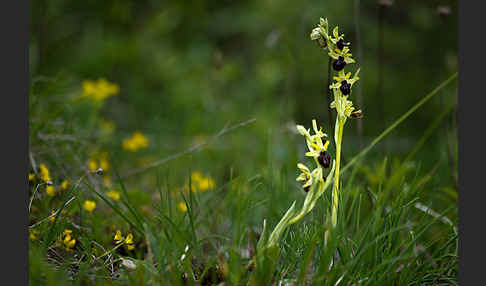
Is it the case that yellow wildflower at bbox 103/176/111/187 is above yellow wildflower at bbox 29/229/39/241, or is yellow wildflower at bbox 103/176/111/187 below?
below

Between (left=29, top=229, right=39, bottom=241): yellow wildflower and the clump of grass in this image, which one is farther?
(left=29, top=229, right=39, bottom=241): yellow wildflower

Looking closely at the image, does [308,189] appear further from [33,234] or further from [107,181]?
[107,181]

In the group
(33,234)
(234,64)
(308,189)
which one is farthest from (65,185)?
(234,64)

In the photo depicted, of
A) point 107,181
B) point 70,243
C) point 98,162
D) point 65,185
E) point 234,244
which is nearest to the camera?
point 234,244

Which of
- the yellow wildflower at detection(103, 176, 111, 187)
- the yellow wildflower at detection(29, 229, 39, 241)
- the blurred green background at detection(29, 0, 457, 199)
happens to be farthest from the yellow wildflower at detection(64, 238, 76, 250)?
the blurred green background at detection(29, 0, 457, 199)

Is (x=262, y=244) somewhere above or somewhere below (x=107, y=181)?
above

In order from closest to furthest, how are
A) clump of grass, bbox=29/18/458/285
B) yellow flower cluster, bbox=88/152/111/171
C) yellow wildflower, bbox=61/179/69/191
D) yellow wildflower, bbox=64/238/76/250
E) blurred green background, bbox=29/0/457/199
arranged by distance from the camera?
clump of grass, bbox=29/18/458/285 → yellow wildflower, bbox=64/238/76/250 → yellow wildflower, bbox=61/179/69/191 → yellow flower cluster, bbox=88/152/111/171 → blurred green background, bbox=29/0/457/199

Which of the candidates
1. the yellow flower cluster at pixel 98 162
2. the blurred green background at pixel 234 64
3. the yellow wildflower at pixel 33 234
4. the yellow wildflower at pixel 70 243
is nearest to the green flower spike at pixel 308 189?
the yellow wildflower at pixel 70 243

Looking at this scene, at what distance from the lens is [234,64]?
474 cm

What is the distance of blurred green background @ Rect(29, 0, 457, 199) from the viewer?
3.78 m

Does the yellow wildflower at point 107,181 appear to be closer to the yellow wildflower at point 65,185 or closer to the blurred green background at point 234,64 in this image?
the yellow wildflower at point 65,185

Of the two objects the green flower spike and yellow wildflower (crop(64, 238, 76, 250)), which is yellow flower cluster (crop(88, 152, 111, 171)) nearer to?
yellow wildflower (crop(64, 238, 76, 250))

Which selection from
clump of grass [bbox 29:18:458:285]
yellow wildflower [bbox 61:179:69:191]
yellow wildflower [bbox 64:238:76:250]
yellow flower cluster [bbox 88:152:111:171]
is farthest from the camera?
yellow flower cluster [bbox 88:152:111:171]

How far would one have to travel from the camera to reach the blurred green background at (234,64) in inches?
149
